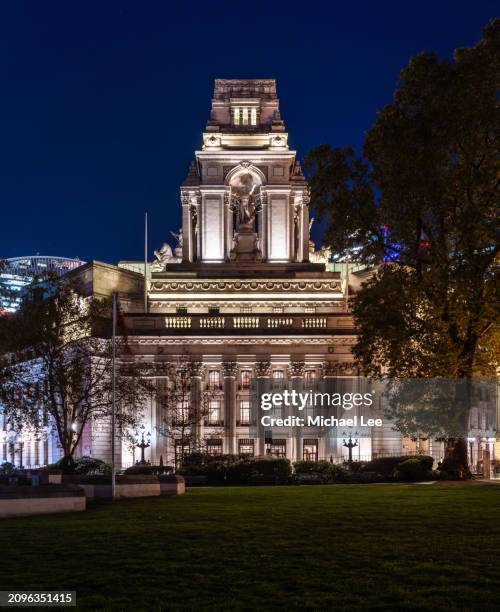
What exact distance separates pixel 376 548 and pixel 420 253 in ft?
101

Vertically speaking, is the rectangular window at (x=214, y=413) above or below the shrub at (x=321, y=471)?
above

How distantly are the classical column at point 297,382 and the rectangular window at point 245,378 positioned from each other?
4.51 m

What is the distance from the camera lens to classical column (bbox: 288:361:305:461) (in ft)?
305

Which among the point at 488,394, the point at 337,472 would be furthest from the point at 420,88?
the point at 337,472

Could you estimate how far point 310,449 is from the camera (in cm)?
9444

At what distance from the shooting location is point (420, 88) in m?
47.8

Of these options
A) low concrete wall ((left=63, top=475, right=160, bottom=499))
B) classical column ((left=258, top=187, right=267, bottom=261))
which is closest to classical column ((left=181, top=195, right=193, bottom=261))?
classical column ((left=258, top=187, right=267, bottom=261))

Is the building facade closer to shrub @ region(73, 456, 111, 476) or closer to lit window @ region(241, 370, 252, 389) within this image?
lit window @ region(241, 370, 252, 389)

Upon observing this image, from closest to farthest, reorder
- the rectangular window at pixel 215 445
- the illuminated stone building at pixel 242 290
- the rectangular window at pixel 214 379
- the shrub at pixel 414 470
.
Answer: the shrub at pixel 414 470
the rectangular window at pixel 215 445
the illuminated stone building at pixel 242 290
the rectangular window at pixel 214 379

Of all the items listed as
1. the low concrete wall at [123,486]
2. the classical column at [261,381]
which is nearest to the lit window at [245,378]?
the classical column at [261,381]

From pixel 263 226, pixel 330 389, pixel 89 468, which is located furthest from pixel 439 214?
pixel 263 226

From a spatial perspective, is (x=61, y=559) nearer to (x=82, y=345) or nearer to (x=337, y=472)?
(x=337, y=472)

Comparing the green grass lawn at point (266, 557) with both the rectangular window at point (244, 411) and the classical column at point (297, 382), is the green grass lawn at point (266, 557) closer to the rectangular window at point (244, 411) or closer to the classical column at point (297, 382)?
the classical column at point (297, 382)

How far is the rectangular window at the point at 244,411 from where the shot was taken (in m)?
95.1
